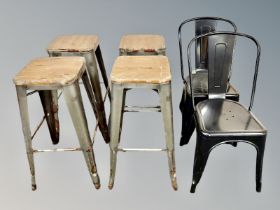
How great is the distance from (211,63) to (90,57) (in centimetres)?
103

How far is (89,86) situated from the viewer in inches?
101

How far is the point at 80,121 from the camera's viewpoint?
2.15 meters

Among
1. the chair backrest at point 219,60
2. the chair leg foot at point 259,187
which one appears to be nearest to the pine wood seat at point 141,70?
the chair backrest at point 219,60

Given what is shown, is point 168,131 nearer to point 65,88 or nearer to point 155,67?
point 155,67

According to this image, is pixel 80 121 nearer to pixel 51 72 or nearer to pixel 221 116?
pixel 51 72

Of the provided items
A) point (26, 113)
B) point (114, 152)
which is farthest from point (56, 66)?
point (114, 152)

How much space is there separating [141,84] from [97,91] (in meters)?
0.91

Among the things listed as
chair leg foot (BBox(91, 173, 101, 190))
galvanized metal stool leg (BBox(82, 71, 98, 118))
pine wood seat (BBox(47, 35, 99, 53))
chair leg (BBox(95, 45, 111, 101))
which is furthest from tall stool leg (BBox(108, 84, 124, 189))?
chair leg (BBox(95, 45, 111, 101))

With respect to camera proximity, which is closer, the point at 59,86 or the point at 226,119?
the point at 59,86

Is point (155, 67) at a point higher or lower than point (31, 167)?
higher

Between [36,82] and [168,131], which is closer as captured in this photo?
[36,82]

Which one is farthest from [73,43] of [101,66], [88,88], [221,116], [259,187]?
[259,187]

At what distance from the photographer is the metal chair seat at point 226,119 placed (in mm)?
2080

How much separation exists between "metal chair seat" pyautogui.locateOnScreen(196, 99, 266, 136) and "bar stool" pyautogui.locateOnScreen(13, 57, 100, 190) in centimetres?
86
